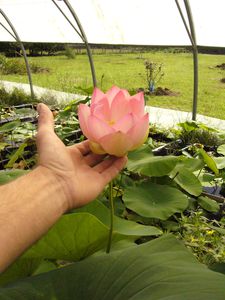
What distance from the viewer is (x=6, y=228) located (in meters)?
0.70

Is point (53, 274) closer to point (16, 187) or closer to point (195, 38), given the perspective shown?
point (16, 187)

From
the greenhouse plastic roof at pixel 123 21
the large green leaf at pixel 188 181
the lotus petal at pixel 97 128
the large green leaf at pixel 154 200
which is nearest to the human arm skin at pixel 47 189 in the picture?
the lotus petal at pixel 97 128

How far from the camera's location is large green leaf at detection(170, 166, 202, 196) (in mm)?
1708

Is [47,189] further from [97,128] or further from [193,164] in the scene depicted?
[193,164]

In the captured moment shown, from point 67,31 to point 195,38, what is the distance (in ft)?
9.11

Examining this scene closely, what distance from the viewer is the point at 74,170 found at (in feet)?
2.79

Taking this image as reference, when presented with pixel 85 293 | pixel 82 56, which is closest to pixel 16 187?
pixel 85 293

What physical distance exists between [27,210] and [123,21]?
4993 millimetres

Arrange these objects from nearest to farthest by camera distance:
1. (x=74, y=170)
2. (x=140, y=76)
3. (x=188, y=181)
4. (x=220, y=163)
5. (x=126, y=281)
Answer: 1. (x=126, y=281)
2. (x=74, y=170)
3. (x=188, y=181)
4. (x=220, y=163)
5. (x=140, y=76)

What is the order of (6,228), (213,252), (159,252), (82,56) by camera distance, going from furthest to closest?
1. (82,56)
2. (213,252)
3. (159,252)
4. (6,228)

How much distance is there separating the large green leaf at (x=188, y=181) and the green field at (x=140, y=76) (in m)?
5.89

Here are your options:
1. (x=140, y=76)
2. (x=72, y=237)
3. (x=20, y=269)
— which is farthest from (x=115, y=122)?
(x=140, y=76)

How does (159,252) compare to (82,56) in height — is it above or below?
above

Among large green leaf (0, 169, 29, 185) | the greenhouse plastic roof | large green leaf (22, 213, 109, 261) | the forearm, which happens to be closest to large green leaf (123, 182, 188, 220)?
large green leaf (0, 169, 29, 185)
